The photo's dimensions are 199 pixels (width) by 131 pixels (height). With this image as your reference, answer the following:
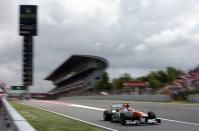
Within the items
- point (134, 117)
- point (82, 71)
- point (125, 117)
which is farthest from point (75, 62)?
point (134, 117)

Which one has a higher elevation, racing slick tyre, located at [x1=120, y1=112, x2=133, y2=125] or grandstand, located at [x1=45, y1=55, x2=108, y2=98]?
grandstand, located at [x1=45, y1=55, x2=108, y2=98]

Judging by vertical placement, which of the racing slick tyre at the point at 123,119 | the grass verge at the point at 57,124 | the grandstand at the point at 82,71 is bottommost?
the grass verge at the point at 57,124

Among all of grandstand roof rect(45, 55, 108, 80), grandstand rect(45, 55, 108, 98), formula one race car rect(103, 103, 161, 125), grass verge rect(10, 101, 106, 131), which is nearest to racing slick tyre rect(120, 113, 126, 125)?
formula one race car rect(103, 103, 161, 125)

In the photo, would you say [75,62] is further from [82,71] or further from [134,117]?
[134,117]

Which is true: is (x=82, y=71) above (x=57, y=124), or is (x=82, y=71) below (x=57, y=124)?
above

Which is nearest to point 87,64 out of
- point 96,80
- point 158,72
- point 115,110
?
point 96,80

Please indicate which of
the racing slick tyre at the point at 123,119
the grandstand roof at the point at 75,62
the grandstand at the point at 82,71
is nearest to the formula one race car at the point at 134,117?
the racing slick tyre at the point at 123,119

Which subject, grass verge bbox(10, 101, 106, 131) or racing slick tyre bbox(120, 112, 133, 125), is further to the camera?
racing slick tyre bbox(120, 112, 133, 125)

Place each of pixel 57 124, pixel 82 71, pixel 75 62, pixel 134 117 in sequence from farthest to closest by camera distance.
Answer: pixel 75 62
pixel 82 71
pixel 57 124
pixel 134 117

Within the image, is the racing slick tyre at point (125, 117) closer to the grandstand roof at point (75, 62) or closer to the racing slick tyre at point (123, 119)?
the racing slick tyre at point (123, 119)

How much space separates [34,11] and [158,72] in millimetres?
86543

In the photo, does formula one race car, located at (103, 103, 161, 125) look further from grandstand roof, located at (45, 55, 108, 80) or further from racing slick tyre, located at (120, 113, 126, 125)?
grandstand roof, located at (45, 55, 108, 80)

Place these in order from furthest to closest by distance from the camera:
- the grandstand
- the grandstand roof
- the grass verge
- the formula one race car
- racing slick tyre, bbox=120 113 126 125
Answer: the grandstand roof → the grandstand → racing slick tyre, bbox=120 113 126 125 → the formula one race car → the grass verge

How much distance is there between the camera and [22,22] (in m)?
68.5
